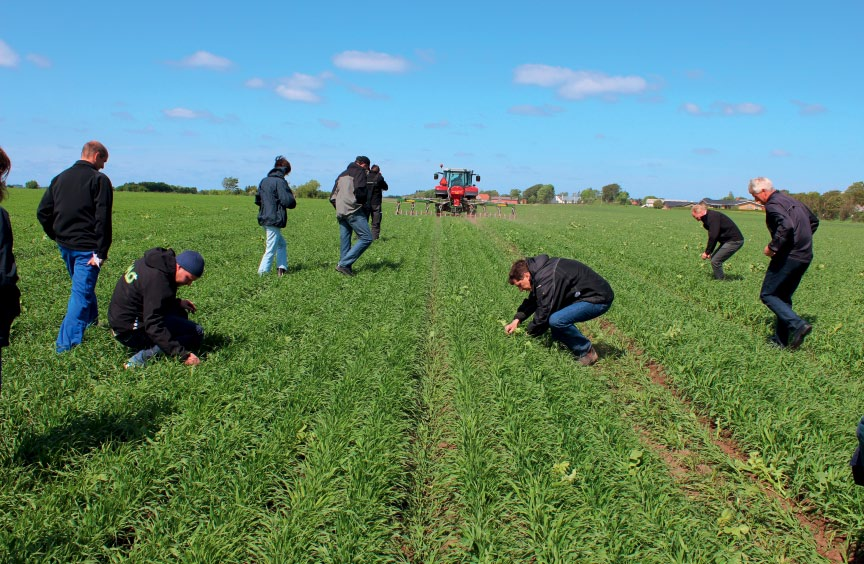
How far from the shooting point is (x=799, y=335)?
674cm

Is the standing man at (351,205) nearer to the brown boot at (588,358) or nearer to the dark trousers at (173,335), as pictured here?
the dark trousers at (173,335)

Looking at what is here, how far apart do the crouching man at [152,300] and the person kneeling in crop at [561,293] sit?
3.26 metres

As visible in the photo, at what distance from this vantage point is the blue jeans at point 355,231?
10453 millimetres

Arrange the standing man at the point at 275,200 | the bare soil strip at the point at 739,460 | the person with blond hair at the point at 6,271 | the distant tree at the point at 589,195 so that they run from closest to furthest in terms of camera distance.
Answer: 1. the person with blond hair at the point at 6,271
2. the bare soil strip at the point at 739,460
3. the standing man at the point at 275,200
4. the distant tree at the point at 589,195

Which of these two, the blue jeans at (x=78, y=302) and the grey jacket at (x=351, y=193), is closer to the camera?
the blue jeans at (x=78, y=302)

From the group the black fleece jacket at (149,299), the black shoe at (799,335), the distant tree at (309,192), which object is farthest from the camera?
the distant tree at (309,192)

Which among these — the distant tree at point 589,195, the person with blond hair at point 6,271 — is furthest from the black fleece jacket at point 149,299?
the distant tree at point 589,195

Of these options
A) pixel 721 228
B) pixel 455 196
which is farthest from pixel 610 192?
pixel 721 228

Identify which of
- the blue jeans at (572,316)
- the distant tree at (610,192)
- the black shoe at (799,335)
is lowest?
the black shoe at (799,335)

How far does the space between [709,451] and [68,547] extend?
4.46m

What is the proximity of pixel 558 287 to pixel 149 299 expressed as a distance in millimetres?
4079

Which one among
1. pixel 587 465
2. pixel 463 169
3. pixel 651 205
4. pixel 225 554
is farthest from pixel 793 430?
pixel 651 205

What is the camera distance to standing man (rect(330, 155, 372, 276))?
10.3m

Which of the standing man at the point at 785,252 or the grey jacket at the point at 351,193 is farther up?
the grey jacket at the point at 351,193
